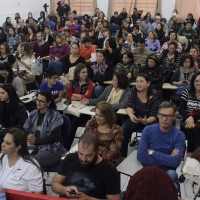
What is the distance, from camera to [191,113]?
397cm

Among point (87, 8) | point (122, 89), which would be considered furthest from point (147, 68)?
point (87, 8)

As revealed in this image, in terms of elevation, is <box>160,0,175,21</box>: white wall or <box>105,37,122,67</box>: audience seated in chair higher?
<box>160,0,175,21</box>: white wall

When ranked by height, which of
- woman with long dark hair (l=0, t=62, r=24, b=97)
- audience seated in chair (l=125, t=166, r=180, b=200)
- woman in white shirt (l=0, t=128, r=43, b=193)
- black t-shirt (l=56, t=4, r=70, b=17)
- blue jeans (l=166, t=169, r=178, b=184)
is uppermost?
black t-shirt (l=56, t=4, r=70, b=17)

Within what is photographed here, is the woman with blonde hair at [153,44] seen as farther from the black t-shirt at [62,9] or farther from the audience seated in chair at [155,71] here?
the black t-shirt at [62,9]

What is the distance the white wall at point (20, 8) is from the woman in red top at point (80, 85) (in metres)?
8.90

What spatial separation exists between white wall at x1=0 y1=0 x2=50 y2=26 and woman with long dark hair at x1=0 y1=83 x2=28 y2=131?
9.57m

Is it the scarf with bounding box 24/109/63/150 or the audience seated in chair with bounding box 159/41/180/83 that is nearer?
the scarf with bounding box 24/109/63/150

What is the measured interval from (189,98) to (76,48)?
2700mm

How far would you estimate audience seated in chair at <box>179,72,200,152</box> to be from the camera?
3.79 metres

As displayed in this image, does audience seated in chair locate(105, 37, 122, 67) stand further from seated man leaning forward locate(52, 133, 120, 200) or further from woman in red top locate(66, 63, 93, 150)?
seated man leaning forward locate(52, 133, 120, 200)

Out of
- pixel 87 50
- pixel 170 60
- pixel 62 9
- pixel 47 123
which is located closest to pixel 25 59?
pixel 87 50

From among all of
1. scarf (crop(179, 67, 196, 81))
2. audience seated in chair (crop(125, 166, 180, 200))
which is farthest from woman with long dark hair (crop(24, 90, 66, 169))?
scarf (crop(179, 67, 196, 81))

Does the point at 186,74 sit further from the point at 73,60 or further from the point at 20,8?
the point at 20,8

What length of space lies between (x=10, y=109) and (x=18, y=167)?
1409 mm
